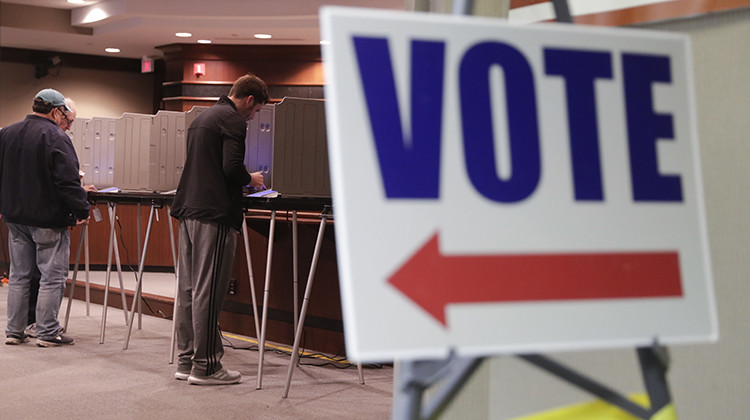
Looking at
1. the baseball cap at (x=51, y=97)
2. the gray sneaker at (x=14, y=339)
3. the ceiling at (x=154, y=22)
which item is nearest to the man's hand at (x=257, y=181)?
the baseball cap at (x=51, y=97)

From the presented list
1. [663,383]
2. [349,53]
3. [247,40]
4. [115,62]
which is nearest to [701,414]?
[663,383]

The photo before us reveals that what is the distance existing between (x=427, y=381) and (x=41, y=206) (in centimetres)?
438

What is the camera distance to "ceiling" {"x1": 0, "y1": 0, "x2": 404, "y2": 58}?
27.5ft

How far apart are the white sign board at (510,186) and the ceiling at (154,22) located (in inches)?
253

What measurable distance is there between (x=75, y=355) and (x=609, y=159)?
4.27 meters

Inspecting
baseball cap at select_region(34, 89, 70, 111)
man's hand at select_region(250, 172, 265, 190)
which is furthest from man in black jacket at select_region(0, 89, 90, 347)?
man's hand at select_region(250, 172, 265, 190)

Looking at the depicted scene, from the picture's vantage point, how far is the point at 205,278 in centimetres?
386

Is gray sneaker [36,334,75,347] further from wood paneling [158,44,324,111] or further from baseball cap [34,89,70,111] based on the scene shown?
wood paneling [158,44,324,111]

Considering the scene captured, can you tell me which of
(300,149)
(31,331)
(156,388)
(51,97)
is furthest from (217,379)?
(51,97)

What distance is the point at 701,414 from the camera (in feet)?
5.08

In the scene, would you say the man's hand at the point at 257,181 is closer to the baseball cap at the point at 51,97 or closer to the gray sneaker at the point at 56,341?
the baseball cap at the point at 51,97

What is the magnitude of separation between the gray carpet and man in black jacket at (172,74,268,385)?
199 millimetres

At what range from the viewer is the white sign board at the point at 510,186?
87 centimetres

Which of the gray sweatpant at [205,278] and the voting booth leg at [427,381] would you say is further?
the gray sweatpant at [205,278]
